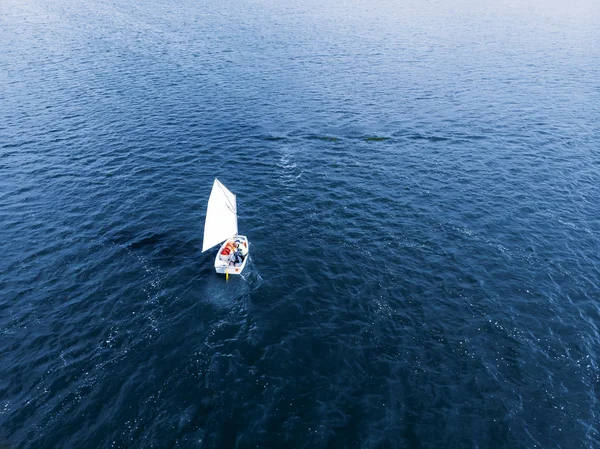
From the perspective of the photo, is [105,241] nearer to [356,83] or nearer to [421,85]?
[356,83]

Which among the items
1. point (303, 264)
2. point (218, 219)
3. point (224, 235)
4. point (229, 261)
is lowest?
point (303, 264)

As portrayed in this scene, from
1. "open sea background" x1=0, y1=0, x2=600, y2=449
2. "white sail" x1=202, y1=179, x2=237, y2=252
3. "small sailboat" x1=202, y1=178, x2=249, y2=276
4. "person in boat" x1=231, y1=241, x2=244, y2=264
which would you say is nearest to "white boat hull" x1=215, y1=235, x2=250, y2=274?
"small sailboat" x1=202, y1=178, x2=249, y2=276

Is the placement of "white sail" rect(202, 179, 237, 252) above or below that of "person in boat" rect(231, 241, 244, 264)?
above

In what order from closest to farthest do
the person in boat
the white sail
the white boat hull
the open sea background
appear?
the open sea background → the white boat hull → the person in boat → the white sail

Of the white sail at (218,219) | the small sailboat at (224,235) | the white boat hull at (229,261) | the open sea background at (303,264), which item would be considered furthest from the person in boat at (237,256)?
the white sail at (218,219)

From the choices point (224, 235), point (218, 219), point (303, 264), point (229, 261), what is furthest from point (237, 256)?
point (303, 264)

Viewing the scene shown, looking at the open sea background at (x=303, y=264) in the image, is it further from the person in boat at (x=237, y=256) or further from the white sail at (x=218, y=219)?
the white sail at (x=218, y=219)

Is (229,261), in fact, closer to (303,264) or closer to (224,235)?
(224,235)

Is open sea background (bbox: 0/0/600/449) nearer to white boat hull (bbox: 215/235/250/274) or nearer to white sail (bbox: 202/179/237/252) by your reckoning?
white boat hull (bbox: 215/235/250/274)
